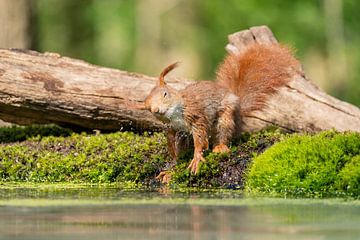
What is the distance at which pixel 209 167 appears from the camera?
9.02m

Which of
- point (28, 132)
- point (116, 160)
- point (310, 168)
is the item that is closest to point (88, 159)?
point (116, 160)

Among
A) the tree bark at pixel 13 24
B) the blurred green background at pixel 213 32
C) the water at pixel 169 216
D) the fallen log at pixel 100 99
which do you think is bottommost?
the water at pixel 169 216

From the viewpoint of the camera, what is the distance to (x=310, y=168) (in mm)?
8438

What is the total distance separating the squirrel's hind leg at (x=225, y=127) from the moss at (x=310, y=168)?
23.3 inches

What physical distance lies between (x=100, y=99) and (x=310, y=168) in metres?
2.86

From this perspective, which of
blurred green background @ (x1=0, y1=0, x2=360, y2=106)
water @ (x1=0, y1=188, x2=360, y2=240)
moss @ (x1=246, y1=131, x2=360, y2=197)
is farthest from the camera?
blurred green background @ (x1=0, y1=0, x2=360, y2=106)

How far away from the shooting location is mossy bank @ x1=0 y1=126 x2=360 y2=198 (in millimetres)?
8383

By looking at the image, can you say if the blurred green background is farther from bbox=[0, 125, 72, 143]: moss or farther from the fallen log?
the fallen log

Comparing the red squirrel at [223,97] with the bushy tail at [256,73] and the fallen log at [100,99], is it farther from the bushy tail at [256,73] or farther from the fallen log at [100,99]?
the fallen log at [100,99]

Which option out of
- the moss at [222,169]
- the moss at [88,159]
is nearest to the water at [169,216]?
the moss at [222,169]

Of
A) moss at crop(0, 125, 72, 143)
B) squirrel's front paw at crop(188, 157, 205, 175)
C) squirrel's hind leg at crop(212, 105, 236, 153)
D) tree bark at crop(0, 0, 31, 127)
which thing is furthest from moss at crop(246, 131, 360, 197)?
tree bark at crop(0, 0, 31, 127)

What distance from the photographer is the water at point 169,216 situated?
604 cm

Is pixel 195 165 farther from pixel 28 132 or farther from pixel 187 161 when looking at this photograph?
pixel 28 132

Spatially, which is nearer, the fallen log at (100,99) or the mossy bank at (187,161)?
the mossy bank at (187,161)
